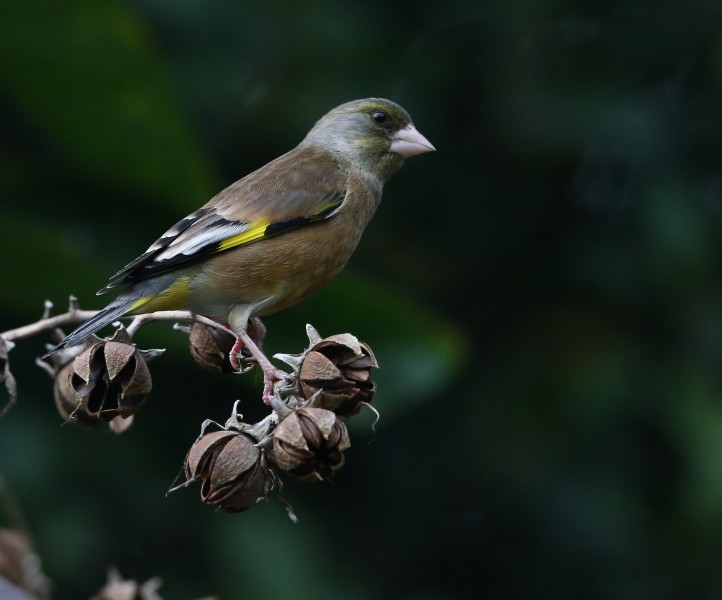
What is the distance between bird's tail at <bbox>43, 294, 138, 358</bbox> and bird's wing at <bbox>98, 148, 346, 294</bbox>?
0.13 meters

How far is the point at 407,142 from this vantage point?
4.03 meters

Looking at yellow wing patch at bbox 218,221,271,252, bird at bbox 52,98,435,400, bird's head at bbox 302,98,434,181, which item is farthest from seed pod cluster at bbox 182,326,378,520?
bird's head at bbox 302,98,434,181

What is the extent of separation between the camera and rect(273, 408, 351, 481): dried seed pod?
239cm

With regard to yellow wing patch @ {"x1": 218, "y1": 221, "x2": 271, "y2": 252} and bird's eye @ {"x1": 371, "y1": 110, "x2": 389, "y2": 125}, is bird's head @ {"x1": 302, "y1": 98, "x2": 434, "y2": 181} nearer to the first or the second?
bird's eye @ {"x1": 371, "y1": 110, "x2": 389, "y2": 125}

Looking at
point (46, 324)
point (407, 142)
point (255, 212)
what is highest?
point (46, 324)

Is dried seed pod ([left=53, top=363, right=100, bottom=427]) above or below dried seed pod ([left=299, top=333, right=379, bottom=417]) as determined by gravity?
below

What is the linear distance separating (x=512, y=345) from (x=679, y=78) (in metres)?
1.55

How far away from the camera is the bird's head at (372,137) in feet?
13.0

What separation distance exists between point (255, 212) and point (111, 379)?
110 centimetres

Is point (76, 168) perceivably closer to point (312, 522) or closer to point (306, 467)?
point (312, 522)

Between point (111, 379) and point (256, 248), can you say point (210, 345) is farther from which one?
point (256, 248)

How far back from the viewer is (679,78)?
6062mm

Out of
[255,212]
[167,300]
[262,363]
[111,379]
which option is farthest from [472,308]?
[111,379]

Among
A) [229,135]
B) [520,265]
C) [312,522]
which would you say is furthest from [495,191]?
[312,522]
